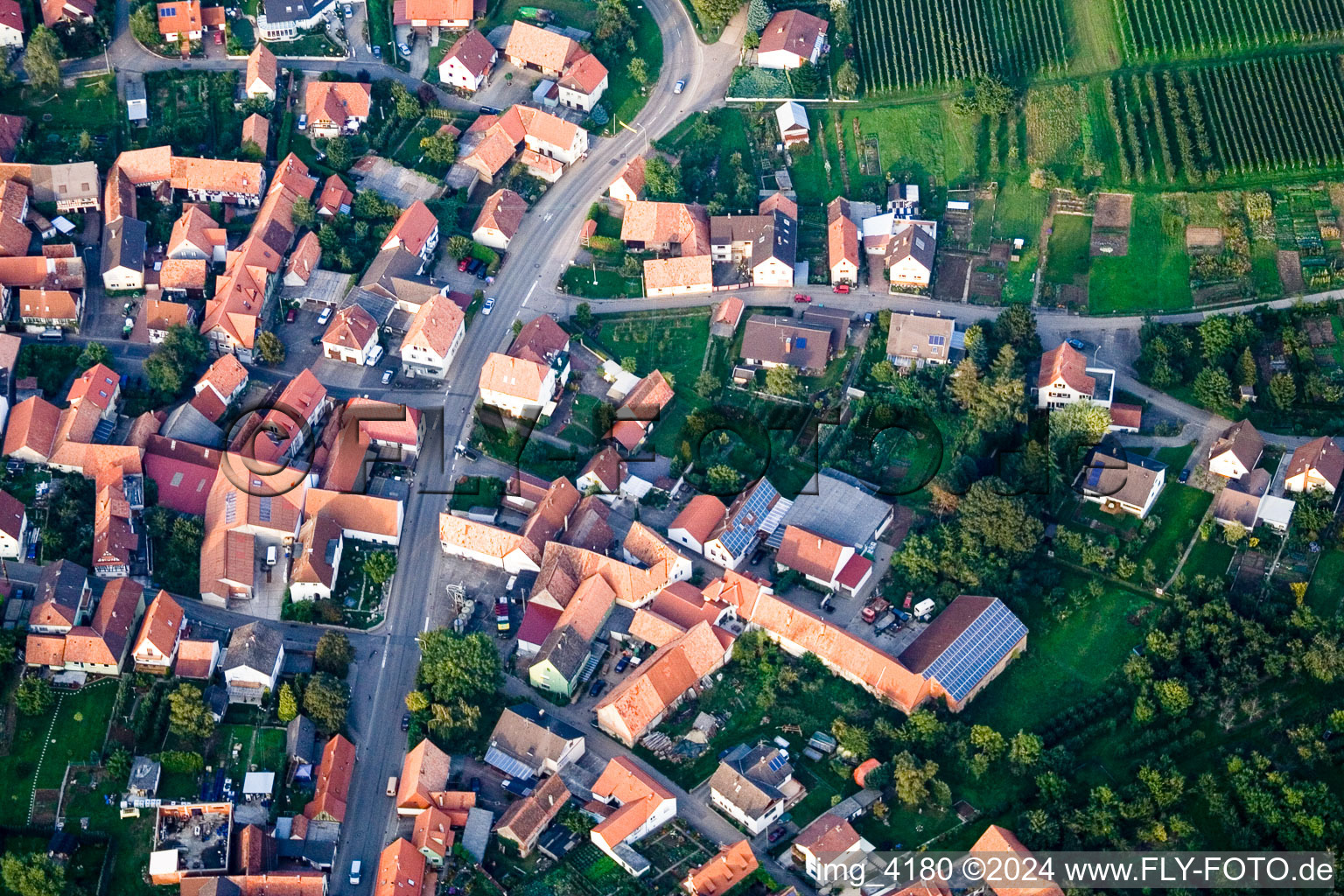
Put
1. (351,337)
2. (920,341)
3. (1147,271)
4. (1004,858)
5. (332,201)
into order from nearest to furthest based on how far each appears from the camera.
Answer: (1004,858)
(351,337)
(920,341)
(1147,271)
(332,201)

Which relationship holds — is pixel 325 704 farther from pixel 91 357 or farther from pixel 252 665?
pixel 91 357

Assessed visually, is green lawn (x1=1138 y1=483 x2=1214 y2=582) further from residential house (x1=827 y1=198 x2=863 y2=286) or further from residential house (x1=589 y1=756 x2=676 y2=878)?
residential house (x1=589 y1=756 x2=676 y2=878)

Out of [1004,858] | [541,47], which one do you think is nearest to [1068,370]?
[1004,858]

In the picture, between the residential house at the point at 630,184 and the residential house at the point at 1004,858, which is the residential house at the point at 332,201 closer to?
the residential house at the point at 630,184

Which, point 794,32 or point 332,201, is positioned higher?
point 794,32

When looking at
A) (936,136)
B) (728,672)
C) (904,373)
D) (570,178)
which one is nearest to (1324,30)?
(936,136)

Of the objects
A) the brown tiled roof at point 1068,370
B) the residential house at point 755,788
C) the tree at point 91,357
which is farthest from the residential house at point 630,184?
the residential house at point 755,788

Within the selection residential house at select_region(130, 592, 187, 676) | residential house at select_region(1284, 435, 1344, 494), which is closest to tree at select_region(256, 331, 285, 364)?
residential house at select_region(130, 592, 187, 676)
